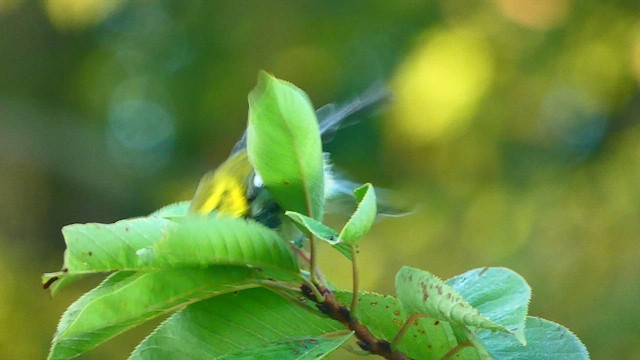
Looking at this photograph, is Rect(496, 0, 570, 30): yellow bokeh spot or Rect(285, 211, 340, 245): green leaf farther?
Rect(496, 0, 570, 30): yellow bokeh spot

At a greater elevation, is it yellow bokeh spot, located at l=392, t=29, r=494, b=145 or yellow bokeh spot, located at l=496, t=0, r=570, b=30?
yellow bokeh spot, located at l=496, t=0, r=570, b=30

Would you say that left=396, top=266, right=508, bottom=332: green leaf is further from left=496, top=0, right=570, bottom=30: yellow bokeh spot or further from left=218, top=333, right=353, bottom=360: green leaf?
left=496, top=0, right=570, bottom=30: yellow bokeh spot

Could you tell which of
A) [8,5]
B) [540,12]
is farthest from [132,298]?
[8,5]

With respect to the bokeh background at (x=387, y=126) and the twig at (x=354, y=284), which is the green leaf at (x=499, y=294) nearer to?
the twig at (x=354, y=284)

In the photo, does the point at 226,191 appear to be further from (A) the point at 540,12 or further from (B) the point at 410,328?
(A) the point at 540,12

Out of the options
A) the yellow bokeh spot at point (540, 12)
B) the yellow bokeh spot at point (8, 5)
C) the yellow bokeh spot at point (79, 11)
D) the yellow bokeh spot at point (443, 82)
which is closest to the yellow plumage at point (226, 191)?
the yellow bokeh spot at point (443, 82)

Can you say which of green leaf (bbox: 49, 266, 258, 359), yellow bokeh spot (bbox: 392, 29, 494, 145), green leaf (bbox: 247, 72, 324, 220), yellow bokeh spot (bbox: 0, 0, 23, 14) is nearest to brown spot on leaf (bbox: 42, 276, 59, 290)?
green leaf (bbox: 49, 266, 258, 359)

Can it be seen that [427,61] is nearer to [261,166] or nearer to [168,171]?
[168,171]
